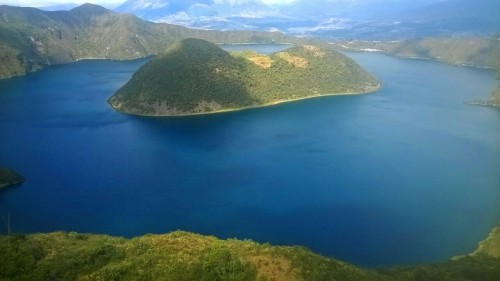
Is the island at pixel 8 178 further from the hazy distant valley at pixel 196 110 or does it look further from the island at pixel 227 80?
the island at pixel 227 80

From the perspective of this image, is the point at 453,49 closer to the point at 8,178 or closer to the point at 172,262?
the point at 8,178

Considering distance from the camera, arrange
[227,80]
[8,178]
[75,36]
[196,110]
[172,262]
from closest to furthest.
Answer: [172,262]
[8,178]
[196,110]
[227,80]
[75,36]

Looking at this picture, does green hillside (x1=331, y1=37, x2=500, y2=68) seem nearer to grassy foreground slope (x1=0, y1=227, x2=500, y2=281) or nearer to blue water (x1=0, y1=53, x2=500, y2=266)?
blue water (x1=0, y1=53, x2=500, y2=266)

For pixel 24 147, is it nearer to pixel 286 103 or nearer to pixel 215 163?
pixel 215 163

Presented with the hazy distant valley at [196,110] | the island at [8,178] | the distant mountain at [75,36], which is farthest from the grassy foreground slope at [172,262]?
the distant mountain at [75,36]

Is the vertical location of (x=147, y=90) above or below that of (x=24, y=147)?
above

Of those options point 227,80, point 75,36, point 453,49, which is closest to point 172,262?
point 227,80

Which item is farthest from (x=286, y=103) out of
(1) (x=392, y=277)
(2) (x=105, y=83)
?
(1) (x=392, y=277)
